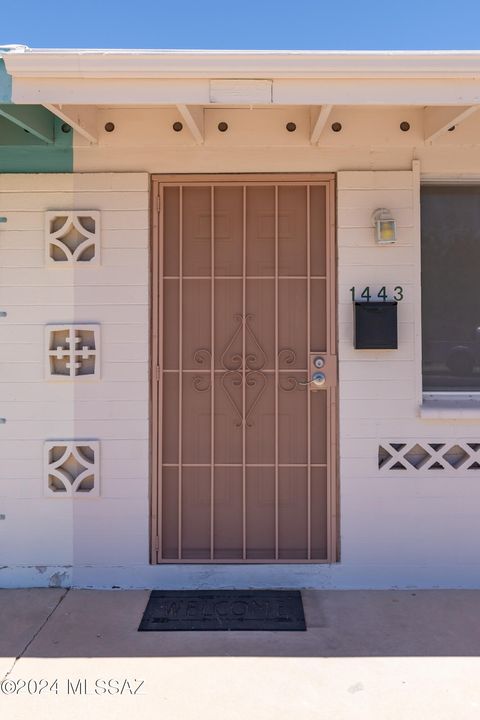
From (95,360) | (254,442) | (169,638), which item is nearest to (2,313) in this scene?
(95,360)

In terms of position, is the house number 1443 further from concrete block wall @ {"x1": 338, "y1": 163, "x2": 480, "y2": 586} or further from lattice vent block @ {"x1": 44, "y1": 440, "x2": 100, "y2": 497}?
lattice vent block @ {"x1": 44, "y1": 440, "x2": 100, "y2": 497}

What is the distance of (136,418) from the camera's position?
4.07 m

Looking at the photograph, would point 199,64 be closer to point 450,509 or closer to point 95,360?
point 95,360

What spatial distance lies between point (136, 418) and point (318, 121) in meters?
2.17

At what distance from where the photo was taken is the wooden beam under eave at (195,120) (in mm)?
3526

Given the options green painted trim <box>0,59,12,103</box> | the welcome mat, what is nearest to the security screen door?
the welcome mat

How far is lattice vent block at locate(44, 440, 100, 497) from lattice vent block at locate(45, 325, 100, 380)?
44 centimetres

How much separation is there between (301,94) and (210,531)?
8.87 ft

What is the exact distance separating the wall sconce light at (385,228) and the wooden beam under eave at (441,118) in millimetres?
563

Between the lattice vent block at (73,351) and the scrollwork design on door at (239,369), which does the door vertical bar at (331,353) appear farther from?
the lattice vent block at (73,351)

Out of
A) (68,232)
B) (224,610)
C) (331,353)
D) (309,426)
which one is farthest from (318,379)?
(68,232)

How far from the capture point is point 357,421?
4.06 meters

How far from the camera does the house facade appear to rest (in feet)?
13.3
